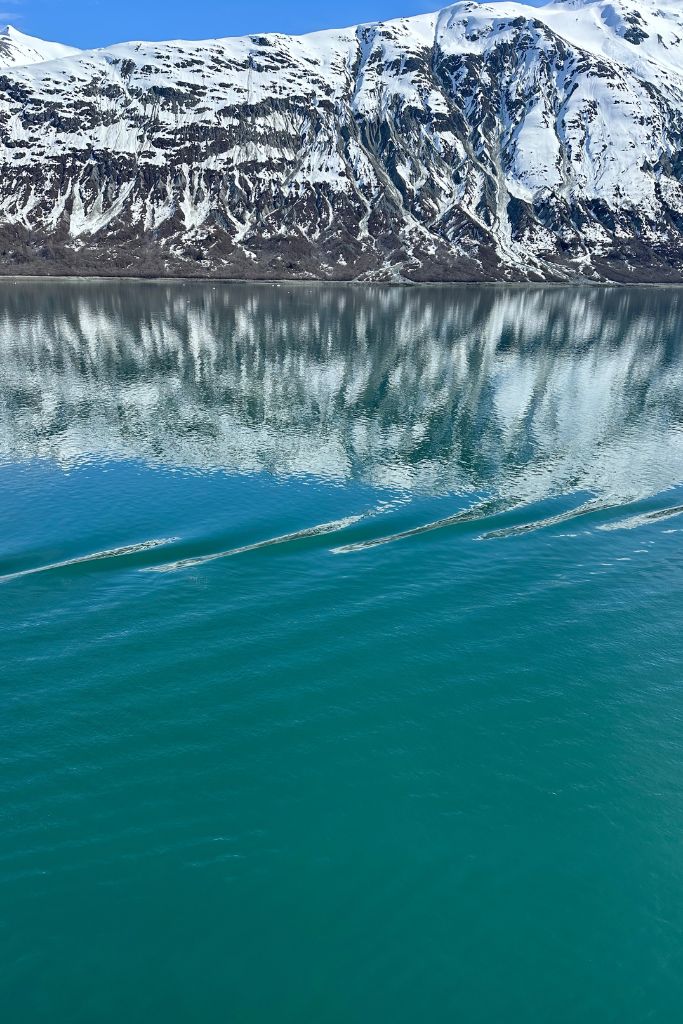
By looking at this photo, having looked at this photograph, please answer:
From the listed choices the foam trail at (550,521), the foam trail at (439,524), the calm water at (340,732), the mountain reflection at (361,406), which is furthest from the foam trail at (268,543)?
the foam trail at (550,521)

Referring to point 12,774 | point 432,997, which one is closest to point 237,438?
point 12,774

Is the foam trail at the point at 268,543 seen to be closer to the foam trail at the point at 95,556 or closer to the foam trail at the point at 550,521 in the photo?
the foam trail at the point at 95,556

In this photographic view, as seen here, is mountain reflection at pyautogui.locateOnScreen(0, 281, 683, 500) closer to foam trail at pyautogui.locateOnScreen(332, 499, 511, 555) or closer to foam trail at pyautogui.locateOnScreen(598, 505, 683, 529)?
foam trail at pyautogui.locateOnScreen(332, 499, 511, 555)

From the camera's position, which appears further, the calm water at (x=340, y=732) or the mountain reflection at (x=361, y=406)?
the mountain reflection at (x=361, y=406)

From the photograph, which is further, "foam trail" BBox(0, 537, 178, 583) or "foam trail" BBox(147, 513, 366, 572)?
"foam trail" BBox(147, 513, 366, 572)

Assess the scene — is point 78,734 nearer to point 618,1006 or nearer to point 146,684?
point 146,684

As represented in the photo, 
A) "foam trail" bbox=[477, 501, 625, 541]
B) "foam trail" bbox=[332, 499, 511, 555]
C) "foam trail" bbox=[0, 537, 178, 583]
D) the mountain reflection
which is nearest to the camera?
"foam trail" bbox=[0, 537, 178, 583]

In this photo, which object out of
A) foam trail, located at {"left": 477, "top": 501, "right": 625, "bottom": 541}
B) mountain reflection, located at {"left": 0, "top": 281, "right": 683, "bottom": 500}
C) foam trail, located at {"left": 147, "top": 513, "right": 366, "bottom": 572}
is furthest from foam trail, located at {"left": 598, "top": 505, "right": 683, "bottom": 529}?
foam trail, located at {"left": 147, "top": 513, "right": 366, "bottom": 572}

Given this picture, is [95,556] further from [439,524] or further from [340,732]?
[439,524]
